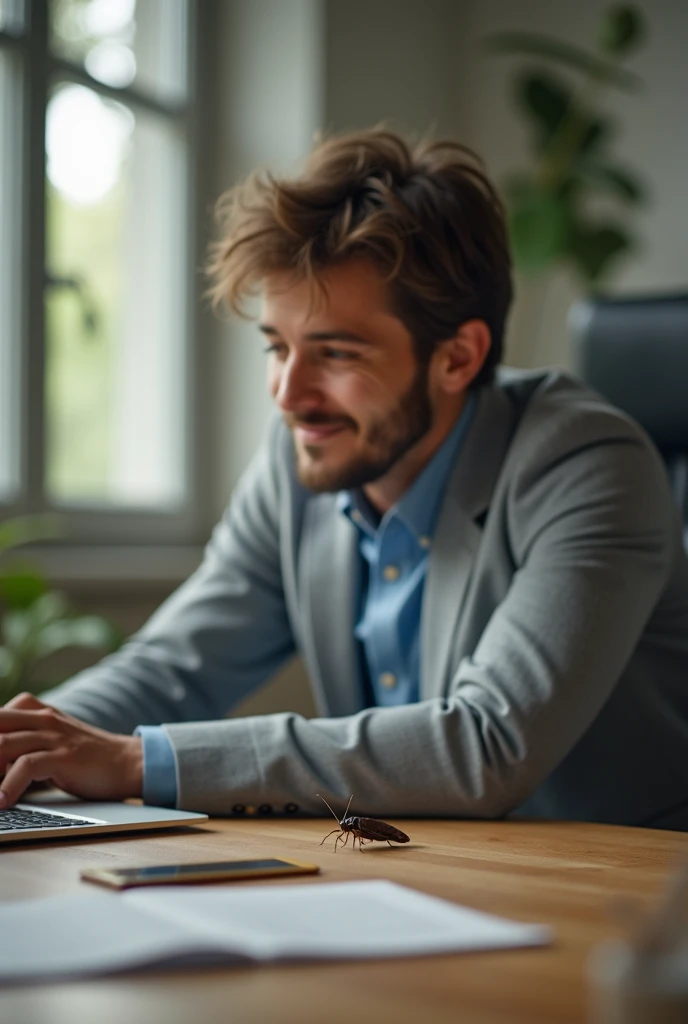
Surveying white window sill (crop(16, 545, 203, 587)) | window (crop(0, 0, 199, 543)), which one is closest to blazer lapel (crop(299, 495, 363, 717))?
white window sill (crop(16, 545, 203, 587))

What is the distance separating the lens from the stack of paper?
648 millimetres

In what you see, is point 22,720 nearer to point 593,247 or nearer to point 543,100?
point 593,247

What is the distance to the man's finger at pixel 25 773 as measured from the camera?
124 centimetres

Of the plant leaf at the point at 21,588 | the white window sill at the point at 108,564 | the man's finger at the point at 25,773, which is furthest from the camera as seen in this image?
the white window sill at the point at 108,564

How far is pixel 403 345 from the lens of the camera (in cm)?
173

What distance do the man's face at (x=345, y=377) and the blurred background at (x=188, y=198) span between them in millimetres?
1403

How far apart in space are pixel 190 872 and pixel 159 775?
1.40ft

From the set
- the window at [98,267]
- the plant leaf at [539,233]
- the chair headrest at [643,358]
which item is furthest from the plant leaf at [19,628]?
the plant leaf at [539,233]

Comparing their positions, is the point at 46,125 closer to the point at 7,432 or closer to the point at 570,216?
the point at 7,432

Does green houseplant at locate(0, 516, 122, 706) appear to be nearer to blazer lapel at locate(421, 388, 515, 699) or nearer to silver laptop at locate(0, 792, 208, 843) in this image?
blazer lapel at locate(421, 388, 515, 699)

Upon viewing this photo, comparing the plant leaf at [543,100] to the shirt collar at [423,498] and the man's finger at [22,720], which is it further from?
the man's finger at [22,720]

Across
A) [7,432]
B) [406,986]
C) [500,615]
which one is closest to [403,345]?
[500,615]

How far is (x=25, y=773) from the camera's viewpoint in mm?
1247

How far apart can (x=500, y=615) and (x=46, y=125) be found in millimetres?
2184
